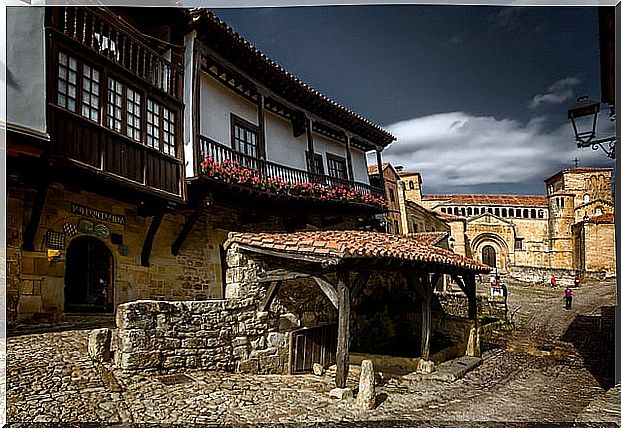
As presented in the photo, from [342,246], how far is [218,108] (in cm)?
421

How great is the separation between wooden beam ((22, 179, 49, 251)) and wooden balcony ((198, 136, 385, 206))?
2348 mm

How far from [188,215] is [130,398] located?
4.55 meters

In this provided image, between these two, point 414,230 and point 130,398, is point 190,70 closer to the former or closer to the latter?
point 130,398

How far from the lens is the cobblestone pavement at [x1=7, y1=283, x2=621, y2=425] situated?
13.7 ft

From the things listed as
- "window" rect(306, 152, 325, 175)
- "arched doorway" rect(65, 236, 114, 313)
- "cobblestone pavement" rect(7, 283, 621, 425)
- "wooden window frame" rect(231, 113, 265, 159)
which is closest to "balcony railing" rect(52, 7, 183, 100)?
"wooden window frame" rect(231, 113, 265, 159)

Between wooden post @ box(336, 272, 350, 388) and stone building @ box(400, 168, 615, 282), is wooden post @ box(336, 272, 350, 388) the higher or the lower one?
the lower one

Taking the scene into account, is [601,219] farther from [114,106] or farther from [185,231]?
[114,106]

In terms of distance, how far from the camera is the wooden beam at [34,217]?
5801 millimetres

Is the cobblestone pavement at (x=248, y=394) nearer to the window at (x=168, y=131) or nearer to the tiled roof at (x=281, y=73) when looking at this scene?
the window at (x=168, y=131)

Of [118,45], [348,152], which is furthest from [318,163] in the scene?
[118,45]

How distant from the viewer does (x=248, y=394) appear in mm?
5293

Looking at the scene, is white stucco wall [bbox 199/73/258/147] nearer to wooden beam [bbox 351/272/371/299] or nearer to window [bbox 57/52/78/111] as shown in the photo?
window [bbox 57/52/78/111]

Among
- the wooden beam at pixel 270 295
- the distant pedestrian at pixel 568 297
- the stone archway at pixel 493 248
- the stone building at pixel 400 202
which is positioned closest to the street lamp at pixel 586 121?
the wooden beam at pixel 270 295

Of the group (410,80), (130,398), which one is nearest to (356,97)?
(410,80)
